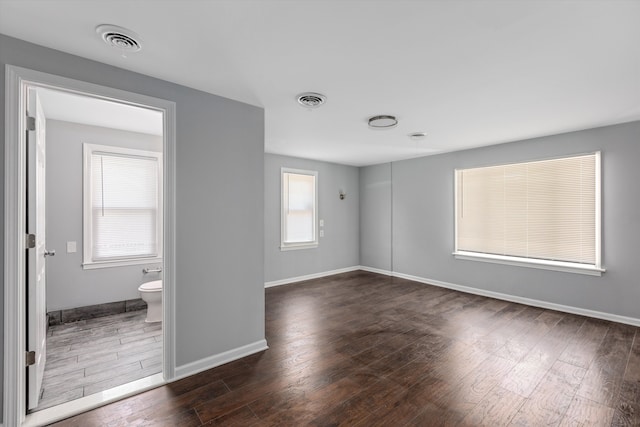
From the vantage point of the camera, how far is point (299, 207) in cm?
592

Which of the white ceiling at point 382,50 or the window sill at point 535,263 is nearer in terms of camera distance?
the white ceiling at point 382,50

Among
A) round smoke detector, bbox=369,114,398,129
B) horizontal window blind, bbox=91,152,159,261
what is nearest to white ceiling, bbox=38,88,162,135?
horizontal window blind, bbox=91,152,159,261

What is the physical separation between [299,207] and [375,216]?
6.04 feet

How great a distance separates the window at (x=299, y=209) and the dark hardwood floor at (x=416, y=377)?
6.85ft

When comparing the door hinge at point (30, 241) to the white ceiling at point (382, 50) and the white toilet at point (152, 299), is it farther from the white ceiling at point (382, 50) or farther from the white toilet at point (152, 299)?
the white toilet at point (152, 299)

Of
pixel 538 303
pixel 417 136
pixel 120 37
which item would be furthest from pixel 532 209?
pixel 120 37

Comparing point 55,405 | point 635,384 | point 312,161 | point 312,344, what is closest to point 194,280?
point 55,405

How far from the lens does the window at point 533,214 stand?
152 inches

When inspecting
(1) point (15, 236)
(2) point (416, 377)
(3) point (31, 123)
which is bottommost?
(2) point (416, 377)

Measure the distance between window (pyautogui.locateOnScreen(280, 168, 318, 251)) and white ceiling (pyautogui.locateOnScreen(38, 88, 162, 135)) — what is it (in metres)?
2.48

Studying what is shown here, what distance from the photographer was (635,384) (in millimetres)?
2287

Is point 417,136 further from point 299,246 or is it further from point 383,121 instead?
point 299,246

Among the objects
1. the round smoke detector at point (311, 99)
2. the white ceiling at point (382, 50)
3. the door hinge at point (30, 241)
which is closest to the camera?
the white ceiling at point (382, 50)

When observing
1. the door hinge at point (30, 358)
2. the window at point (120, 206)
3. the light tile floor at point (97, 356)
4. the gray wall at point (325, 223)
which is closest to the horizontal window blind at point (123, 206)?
the window at point (120, 206)
